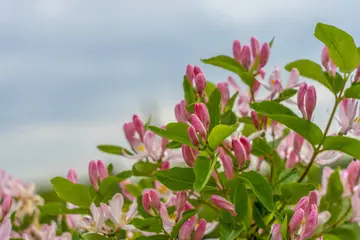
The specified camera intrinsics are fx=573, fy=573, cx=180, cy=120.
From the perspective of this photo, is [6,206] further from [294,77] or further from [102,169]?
[294,77]

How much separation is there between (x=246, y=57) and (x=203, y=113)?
0.44 m

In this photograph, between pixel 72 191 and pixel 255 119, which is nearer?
pixel 72 191

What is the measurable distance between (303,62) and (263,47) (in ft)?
0.42

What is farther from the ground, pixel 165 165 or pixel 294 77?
pixel 294 77

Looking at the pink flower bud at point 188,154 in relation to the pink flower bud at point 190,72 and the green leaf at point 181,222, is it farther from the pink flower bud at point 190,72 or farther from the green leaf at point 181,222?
the pink flower bud at point 190,72

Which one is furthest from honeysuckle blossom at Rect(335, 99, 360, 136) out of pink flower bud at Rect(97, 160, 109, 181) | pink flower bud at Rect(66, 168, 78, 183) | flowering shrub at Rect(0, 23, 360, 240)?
Answer: pink flower bud at Rect(66, 168, 78, 183)

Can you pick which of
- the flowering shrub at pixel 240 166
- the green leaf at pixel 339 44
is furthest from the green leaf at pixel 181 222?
the green leaf at pixel 339 44

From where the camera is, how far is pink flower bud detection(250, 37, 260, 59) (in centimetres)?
173

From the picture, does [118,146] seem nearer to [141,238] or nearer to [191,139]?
[141,238]

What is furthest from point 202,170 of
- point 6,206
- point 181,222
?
point 6,206

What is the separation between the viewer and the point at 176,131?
1.34 meters

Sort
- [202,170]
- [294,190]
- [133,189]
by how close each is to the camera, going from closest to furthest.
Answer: [202,170]
[294,190]
[133,189]

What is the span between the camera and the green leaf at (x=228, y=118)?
1657 millimetres

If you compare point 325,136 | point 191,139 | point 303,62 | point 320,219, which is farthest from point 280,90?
point 191,139
